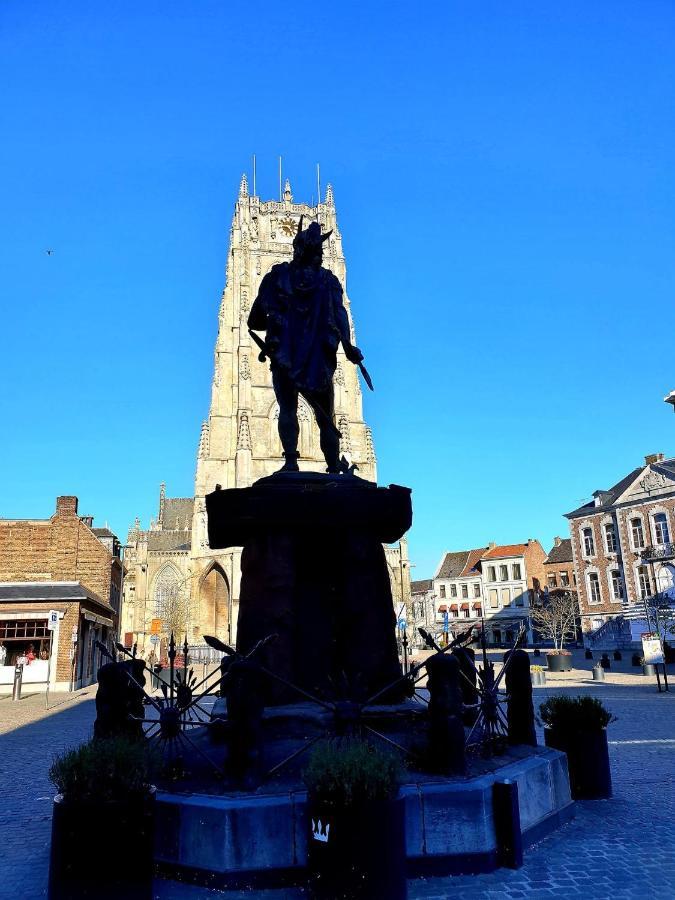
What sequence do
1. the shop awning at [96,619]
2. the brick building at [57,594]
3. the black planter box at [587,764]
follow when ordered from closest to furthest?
the black planter box at [587,764] < the brick building at [57,594] < the shop awning at [96,619]

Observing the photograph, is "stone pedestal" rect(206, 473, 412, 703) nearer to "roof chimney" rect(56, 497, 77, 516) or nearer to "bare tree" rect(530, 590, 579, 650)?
"roof chimney" rect(56, 497, 77, 516)

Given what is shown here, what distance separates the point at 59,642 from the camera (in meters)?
28.4

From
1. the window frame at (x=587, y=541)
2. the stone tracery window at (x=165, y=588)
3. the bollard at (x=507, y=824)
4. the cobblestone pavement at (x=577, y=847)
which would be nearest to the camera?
the cobblestone pavement at (x=577, y=847)

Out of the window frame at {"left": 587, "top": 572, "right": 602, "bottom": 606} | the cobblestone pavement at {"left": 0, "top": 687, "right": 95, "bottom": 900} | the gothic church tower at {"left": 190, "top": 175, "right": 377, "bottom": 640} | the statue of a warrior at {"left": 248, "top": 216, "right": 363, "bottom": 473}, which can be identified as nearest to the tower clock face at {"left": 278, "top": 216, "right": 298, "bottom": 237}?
the gothic church tower at {"left": 190, "top": 175, "right": 377, "bottom": 640}

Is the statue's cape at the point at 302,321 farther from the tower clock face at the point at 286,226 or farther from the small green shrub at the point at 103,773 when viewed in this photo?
the tower clock face at the point at 286,226

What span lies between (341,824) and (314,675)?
287 cm

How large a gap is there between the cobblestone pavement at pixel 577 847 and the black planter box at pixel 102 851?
92 cm

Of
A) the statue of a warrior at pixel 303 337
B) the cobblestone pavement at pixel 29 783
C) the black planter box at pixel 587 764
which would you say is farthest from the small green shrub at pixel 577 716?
the cobblestone pavement at pixel 29 783

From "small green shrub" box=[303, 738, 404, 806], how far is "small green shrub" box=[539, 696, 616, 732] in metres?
3.78

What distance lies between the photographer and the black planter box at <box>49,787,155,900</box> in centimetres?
363

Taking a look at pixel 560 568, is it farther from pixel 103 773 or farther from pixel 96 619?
pixel 103 773

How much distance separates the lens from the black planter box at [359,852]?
379 cm

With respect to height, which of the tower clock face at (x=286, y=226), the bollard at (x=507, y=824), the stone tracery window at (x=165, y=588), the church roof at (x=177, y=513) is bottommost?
the bollard at (x=507, y=824)

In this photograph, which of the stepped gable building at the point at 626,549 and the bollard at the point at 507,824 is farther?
the stepped gable building at the point at 626,549
